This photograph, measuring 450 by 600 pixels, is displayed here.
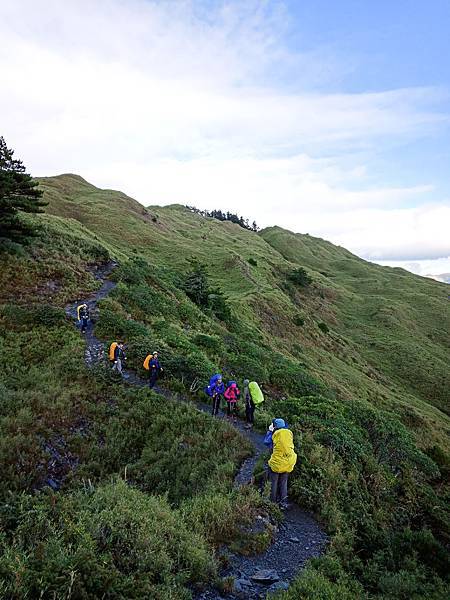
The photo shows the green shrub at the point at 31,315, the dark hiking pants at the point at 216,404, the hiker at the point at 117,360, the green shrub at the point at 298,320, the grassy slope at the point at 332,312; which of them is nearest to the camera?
the dark hiking pants at the point at 216,404

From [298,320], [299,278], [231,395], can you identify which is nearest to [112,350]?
[231,395]

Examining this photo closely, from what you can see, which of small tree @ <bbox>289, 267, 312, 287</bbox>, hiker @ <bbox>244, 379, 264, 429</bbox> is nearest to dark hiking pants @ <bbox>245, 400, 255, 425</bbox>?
hiker @ <bbox>244, 379, 264, 429</bbox>

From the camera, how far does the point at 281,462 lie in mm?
9312

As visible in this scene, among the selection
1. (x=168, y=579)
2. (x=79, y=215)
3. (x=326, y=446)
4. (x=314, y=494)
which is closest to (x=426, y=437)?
(x=326, y=446)

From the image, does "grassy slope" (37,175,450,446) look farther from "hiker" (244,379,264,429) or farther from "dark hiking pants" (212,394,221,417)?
"dark hiking pants" (212,394,221,417)

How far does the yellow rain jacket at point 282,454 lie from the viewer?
9336mm

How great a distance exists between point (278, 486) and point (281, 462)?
2.77 feet

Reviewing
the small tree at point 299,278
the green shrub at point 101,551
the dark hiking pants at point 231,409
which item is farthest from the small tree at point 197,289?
the small tree at point 299,278

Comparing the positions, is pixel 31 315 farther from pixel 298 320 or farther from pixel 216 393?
pixel 298 320

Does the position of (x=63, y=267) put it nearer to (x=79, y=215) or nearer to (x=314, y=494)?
(x=314, y=494)

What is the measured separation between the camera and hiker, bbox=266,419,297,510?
30.7 ft

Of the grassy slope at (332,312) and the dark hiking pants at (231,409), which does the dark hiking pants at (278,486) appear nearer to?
the dark hiking pants at (231,409)

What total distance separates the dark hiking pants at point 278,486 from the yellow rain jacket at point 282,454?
0.26 m

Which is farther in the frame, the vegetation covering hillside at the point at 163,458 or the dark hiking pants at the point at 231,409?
the dark hiking pants at the point at 231,409
